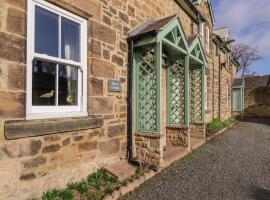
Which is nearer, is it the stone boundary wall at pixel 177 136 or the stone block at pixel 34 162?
the stone block at pixel 34 162

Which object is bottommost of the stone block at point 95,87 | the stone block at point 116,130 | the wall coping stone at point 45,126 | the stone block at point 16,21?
the stone block at point 116,130

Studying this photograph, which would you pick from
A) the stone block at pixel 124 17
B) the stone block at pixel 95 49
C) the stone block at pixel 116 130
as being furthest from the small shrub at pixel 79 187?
the stone block at pixel 124 17

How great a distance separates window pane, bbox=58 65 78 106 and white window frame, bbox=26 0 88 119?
0.07 meters

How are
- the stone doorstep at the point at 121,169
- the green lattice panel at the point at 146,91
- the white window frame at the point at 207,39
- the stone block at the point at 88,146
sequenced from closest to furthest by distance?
the stone block at the point at 88,146
the stone doorstep at the point at 121,169
the green lattice panel at the point at 146,91
the white window frame at the point at 207,39

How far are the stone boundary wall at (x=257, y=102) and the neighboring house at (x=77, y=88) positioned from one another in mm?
17651

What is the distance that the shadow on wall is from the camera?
4.07 meters

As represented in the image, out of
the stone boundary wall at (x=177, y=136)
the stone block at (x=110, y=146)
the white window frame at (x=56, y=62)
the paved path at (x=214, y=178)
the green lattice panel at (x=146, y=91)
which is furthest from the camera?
the stone boundary wall at (x=177, y=136)

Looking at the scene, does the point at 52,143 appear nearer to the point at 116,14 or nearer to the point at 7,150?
the point at 7,150

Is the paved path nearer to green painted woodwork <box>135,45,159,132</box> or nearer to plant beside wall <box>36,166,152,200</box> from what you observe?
plant beside wall <box>36,166,152,200</box>

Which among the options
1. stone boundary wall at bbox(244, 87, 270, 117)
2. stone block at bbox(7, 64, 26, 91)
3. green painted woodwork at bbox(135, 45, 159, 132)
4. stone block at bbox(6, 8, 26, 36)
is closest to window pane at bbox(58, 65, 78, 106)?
stone block at bbox(7, 64, 26, 91)

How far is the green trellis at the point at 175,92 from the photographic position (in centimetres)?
761

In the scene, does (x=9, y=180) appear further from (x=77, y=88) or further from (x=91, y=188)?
(x=77, y=88)

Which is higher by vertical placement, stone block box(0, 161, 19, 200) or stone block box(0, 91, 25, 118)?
stone block box(0, 91, 25, 118)

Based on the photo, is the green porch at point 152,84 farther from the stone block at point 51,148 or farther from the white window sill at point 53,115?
the stone block at point 51,148
